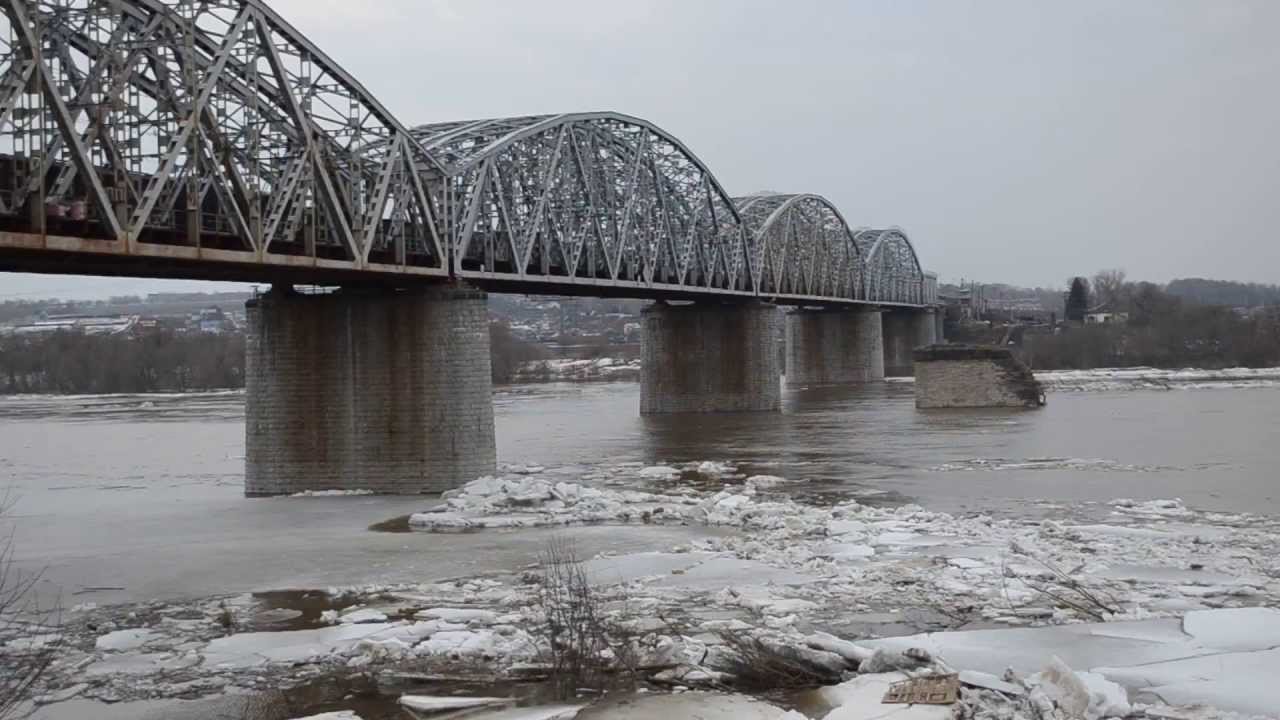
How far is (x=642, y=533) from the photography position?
79.4 feet

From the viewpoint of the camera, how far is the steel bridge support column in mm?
74750

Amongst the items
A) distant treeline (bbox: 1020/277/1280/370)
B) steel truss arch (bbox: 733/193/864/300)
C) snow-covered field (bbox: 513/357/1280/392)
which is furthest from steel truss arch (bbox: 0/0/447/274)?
distant treeline (bbox: 1020/277/1280/370)

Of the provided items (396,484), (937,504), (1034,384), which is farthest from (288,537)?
(1034,384)

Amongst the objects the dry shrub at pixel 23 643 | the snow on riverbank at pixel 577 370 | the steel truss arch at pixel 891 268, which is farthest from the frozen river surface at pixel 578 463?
the snow on riverbank at pixel 577 370

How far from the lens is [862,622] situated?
50.2ft

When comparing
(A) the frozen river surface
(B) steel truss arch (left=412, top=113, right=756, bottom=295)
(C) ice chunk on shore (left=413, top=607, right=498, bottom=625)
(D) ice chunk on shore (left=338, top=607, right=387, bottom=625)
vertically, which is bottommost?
(A) the frozen river surface

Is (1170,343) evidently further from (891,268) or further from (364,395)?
(364,395)

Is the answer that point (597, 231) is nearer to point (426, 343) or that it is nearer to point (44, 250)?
point (426, 343)

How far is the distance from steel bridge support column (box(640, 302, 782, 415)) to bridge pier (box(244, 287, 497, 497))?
3825 cm

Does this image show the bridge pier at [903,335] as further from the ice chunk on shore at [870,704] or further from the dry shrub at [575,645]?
the ice chunk on shore at [870,704]

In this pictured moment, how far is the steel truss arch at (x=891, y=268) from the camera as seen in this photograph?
137 metres

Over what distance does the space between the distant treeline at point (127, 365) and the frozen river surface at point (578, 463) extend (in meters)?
57.9

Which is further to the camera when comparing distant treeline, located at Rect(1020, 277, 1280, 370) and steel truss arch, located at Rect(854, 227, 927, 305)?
steel truss arch, located at Rect(854, 227, 927, 305)

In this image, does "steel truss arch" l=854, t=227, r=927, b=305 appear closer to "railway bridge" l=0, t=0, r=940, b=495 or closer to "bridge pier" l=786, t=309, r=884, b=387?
"bridge pier" l=786, t=309, r=884, b=387
